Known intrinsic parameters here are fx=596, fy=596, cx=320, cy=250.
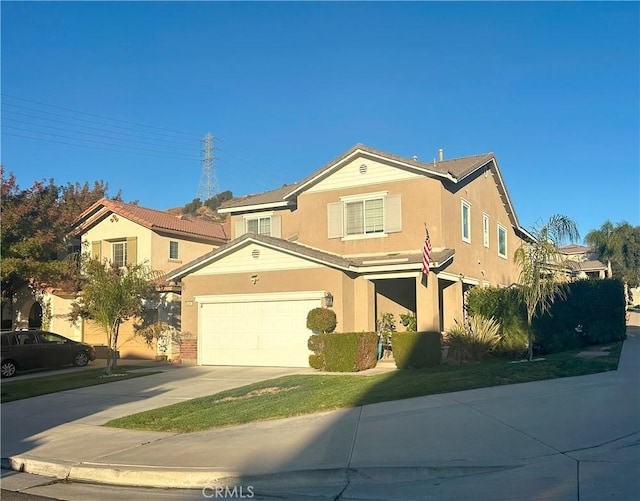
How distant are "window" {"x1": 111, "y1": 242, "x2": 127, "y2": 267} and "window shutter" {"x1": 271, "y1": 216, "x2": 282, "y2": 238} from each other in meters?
7.67

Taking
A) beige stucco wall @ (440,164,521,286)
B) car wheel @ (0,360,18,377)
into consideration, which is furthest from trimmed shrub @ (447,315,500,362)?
car wheel @ (0,360,18,377)

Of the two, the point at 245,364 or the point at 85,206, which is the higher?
the point at 85,206

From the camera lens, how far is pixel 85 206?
34719 millimetres

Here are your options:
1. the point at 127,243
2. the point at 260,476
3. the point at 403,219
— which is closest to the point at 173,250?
the point at 127,243

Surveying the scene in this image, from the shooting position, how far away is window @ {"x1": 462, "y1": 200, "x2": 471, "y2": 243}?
882 inches

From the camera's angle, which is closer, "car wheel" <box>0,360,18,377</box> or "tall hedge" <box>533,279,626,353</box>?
"tall hedge" <box>533,279,626,353</box>

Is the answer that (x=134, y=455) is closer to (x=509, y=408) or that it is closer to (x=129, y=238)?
(x=509, y=408)

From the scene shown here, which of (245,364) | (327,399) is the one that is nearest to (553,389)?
(327,399)

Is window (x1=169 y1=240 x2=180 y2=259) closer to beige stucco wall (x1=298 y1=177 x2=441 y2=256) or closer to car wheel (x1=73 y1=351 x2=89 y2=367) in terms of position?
car wheel (x1=73 y1=351 x2=89 y2=367)

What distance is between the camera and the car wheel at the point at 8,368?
20314mm

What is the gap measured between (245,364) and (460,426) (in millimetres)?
12600

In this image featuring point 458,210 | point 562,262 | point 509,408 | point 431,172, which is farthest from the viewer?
point 458,210

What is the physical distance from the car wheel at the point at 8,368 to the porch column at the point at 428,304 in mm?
13964

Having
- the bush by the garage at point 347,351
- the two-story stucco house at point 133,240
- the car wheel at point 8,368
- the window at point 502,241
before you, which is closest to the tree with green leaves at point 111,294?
the car wheel at point 8,368
